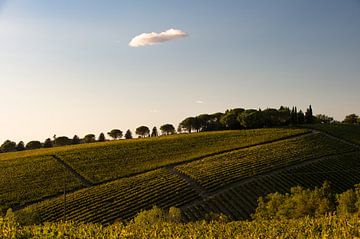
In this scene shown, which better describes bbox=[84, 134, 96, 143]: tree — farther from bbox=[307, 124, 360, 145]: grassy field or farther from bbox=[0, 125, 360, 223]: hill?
bbox=[307, 124, 360, 145]: grassy field

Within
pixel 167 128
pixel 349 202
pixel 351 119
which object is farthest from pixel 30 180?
pixel 351 119

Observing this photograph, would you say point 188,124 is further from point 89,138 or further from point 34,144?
point 34,144

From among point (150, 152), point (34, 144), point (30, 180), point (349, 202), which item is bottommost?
point (349, 202)

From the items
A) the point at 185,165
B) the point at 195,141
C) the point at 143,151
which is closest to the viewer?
the point at 185,165

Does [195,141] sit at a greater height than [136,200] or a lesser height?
greater

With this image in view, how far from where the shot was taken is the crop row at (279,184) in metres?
44.9

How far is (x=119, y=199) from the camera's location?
4753cm

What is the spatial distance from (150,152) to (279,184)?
23.3m

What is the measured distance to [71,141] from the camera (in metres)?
115

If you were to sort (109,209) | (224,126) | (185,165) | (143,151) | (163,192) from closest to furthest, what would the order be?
(109,209) → (163,192) → (185,165) → (143,151) → (224,126)

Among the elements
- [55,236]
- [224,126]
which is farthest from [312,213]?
[224,126]

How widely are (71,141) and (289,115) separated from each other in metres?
51.4

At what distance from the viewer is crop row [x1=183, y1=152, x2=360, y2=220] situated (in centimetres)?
4494

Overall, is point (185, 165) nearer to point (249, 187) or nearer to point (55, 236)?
point (249, 187)
